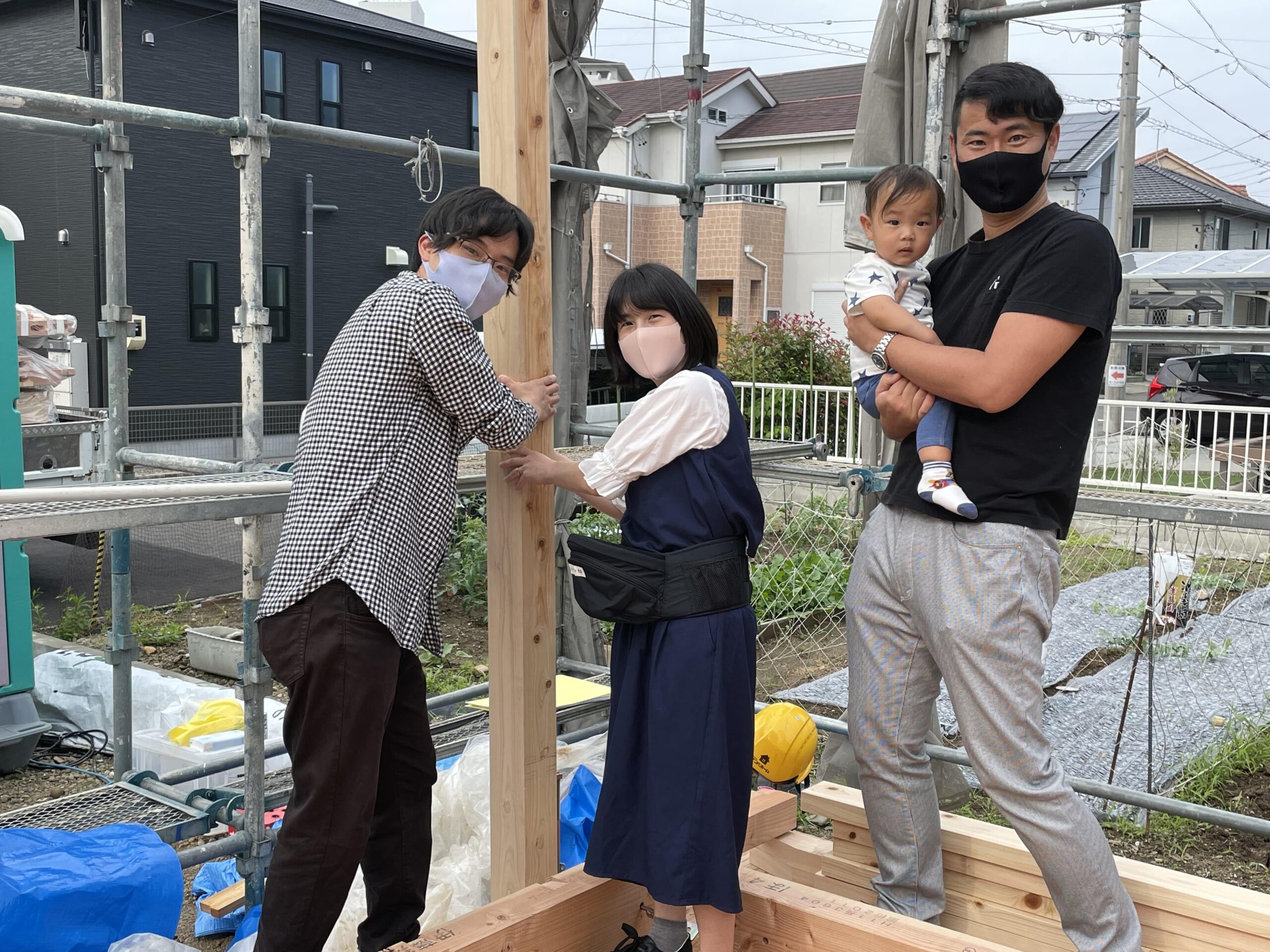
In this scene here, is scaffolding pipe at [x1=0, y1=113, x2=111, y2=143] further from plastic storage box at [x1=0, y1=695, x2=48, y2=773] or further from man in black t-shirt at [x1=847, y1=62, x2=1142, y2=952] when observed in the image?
man in black t-shirt at [x1=847, y1=62, x2=1142, y2=952]

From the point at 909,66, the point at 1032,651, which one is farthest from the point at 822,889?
the point at 909,66

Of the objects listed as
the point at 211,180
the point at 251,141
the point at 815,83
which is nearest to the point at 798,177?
the point at 251,141

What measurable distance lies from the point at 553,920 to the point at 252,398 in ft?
7.03

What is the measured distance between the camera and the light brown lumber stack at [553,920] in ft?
6.97

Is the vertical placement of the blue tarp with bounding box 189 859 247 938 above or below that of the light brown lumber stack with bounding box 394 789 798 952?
below

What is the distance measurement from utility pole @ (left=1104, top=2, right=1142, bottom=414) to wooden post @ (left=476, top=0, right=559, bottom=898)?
7.28ft

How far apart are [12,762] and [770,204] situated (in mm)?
20789

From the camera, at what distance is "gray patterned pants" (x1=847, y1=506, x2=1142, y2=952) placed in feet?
7.02

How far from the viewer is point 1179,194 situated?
29.6m

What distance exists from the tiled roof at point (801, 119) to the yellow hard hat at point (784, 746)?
787 inches

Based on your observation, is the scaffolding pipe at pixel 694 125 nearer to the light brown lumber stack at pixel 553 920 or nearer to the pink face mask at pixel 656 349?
the pink face mask at pixel 656 349

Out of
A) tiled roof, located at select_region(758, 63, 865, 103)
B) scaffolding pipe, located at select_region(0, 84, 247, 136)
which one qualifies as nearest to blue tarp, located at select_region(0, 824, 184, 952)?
scaffolding pipe, located at select_region(0, 84, 247, 136)

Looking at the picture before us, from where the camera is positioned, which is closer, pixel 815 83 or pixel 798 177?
pixel 798 177

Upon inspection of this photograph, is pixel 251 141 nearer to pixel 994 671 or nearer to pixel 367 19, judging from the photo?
pixel 994 671
